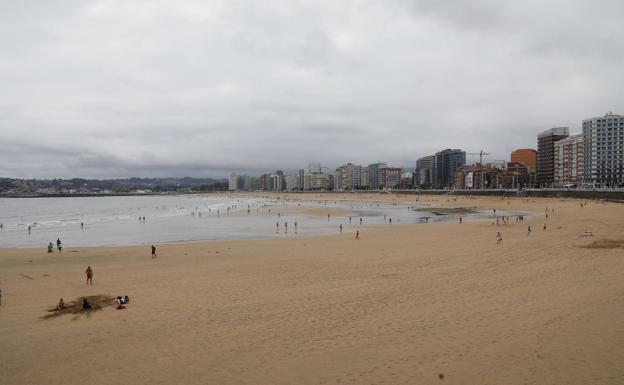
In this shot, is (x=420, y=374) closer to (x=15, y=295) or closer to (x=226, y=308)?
(x=226, y=308)

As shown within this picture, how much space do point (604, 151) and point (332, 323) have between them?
466 feet

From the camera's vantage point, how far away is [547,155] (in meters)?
156

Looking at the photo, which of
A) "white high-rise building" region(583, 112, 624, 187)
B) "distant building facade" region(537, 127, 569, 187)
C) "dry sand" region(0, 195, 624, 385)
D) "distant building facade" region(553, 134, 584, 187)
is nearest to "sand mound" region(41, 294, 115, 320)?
"dry sand" region(0, 195, 624, 385)

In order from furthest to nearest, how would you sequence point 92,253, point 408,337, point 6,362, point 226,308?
point 92,253, point 226,308, point 408,337, point 6,362

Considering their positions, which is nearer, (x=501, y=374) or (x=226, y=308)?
(x=501, y=374)

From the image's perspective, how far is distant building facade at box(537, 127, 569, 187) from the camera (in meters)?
153

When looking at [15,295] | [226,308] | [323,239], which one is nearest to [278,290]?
[226,308]

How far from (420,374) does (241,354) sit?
380cm

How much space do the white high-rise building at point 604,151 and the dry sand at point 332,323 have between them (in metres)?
125

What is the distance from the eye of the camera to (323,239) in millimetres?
31828

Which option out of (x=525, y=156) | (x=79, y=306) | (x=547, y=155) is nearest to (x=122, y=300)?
(x=79, y=306)

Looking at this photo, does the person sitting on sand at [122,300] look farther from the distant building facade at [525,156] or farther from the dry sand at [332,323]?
the distant building facade at [525,156]

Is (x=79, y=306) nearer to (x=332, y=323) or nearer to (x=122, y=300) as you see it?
(x=122, y=300)

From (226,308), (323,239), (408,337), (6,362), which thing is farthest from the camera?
(323,239)
